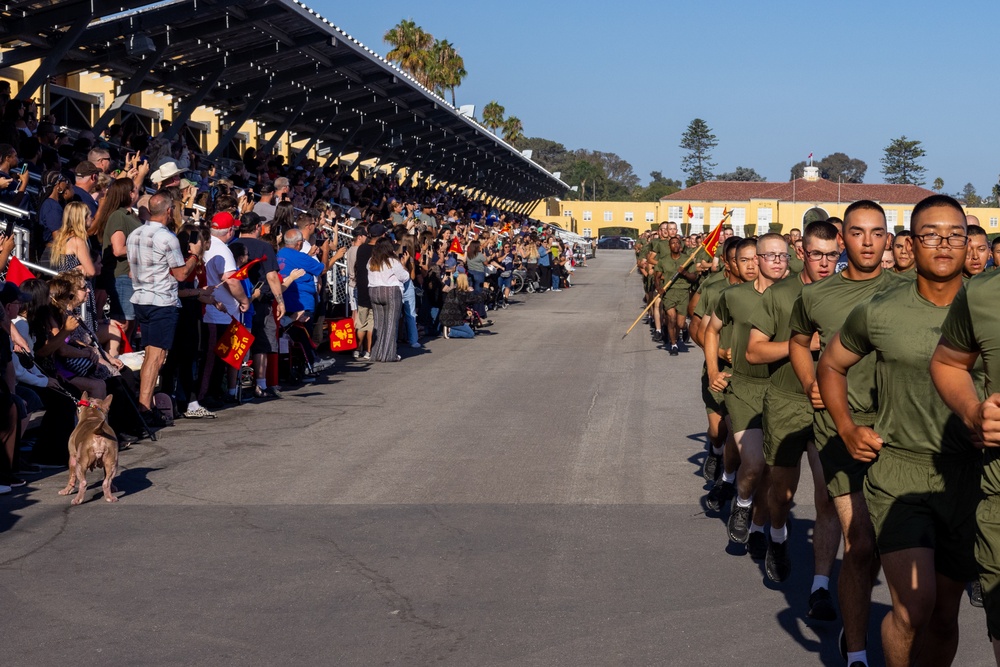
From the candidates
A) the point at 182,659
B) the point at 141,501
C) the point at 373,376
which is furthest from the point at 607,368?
the point at 182,659

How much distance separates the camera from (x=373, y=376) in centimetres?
1633

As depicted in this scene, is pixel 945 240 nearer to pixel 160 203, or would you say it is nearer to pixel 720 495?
pixel 720 495

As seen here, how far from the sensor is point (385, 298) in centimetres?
1820

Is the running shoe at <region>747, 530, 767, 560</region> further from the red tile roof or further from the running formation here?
the red tile roof

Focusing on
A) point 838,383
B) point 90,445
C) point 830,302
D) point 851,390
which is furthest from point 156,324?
point 838,383

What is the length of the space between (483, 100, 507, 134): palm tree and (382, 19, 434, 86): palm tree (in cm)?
2524

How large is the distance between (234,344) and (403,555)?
6283 mm

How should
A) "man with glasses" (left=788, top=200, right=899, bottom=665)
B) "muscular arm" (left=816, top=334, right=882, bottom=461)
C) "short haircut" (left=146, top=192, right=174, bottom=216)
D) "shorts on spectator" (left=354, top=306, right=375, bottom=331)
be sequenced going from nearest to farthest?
"muscular arm" (left=816, top=334, right=882, bottom=461) < "man with glasses" (left=788, top=200, right=899, bottom=665) < "short haircut" (left=146, top=192, right=174, bottom=216) < "shorts on spectator" (left=354, top=306, right=375, bottom=331)

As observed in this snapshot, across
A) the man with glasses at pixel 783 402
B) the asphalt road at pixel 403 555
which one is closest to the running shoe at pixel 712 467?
the asphalt road at pixel 403 555

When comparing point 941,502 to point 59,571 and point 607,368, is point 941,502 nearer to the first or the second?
point 59,571

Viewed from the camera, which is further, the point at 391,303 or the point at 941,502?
the point at 391,303

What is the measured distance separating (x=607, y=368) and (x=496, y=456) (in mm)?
7641

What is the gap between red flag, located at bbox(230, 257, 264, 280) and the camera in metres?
12.9

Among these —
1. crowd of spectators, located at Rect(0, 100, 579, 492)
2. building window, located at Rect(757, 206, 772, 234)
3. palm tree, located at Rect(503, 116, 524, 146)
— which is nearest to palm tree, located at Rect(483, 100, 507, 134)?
palm tree, located at Rect(503, 116, 524, 146)
